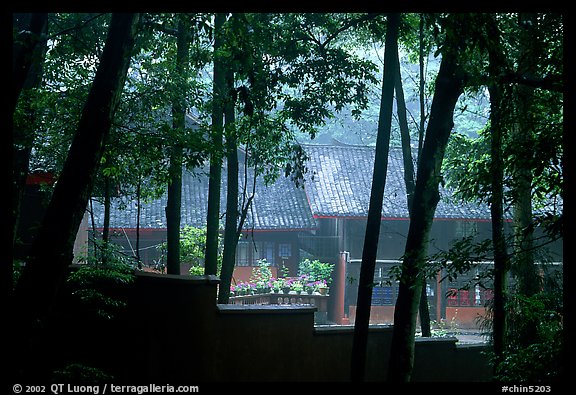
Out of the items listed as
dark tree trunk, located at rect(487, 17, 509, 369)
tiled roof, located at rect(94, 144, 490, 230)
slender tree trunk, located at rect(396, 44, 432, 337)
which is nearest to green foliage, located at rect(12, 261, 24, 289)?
dark tree trunk, located at rect(487, 17, 509, 369)

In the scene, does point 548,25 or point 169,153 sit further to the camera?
point 169,153

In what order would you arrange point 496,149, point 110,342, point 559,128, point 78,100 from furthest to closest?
point 78,100, point 110,342, point 496,149, point 559,128

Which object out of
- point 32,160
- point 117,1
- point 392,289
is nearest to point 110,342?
point 32,160

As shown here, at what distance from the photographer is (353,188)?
2059 centimetres

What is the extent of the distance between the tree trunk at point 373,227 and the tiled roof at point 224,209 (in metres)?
12.2

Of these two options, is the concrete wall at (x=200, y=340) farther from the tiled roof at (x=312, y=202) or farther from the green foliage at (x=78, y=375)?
the tiled roof at (x=312, y=202)

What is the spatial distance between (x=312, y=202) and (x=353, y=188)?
1796 millimetres

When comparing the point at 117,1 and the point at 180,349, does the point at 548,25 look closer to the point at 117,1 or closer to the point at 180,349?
the point at 117,1

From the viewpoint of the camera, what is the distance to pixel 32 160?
9109 millimetres

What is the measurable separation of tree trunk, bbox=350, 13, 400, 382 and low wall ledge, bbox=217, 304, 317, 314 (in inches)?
46.8

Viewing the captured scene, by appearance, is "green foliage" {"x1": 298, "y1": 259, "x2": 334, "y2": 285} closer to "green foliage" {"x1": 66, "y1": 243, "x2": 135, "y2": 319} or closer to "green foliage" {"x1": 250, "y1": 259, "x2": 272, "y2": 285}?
"green foliage" {"x1": 250, "y1": 259, "x2": 272, "y2": 285}

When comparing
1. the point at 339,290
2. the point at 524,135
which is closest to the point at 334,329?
the point at 524,135

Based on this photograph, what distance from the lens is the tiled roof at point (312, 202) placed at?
18984 mm

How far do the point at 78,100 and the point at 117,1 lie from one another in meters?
5.76
